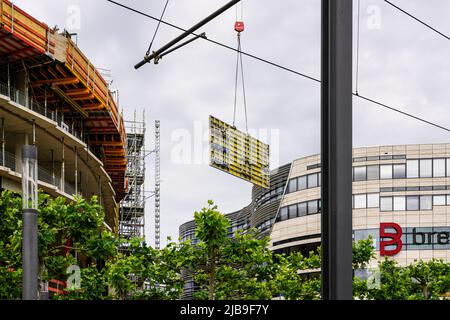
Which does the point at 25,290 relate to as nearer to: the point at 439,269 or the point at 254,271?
the point at 254,271

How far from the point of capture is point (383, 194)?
38.3 metres

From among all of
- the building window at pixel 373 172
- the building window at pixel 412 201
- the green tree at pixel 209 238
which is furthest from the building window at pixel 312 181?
the green tree at pixel 209 238

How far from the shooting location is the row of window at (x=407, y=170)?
37844mm

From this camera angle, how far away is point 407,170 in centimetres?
3825

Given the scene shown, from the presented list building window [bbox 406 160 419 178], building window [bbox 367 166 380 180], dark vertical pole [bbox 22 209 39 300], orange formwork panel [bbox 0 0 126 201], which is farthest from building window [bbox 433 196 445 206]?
dark vertical pole [bbox 22 209 39 300]

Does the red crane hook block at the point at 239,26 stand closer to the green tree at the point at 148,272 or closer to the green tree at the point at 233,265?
the green tree at the point at 148,272

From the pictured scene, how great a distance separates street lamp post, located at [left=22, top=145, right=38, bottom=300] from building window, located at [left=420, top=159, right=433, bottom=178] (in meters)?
35.6

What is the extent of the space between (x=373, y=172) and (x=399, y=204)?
2292 mm

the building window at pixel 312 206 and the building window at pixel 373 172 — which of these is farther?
the building window at pixel 373 172

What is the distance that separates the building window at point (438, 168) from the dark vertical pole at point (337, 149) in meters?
36.4

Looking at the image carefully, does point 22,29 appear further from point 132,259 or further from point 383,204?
point 383,204

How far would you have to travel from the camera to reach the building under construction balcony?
304 inches

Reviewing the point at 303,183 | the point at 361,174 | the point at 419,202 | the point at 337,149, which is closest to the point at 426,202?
the point at 419,202
